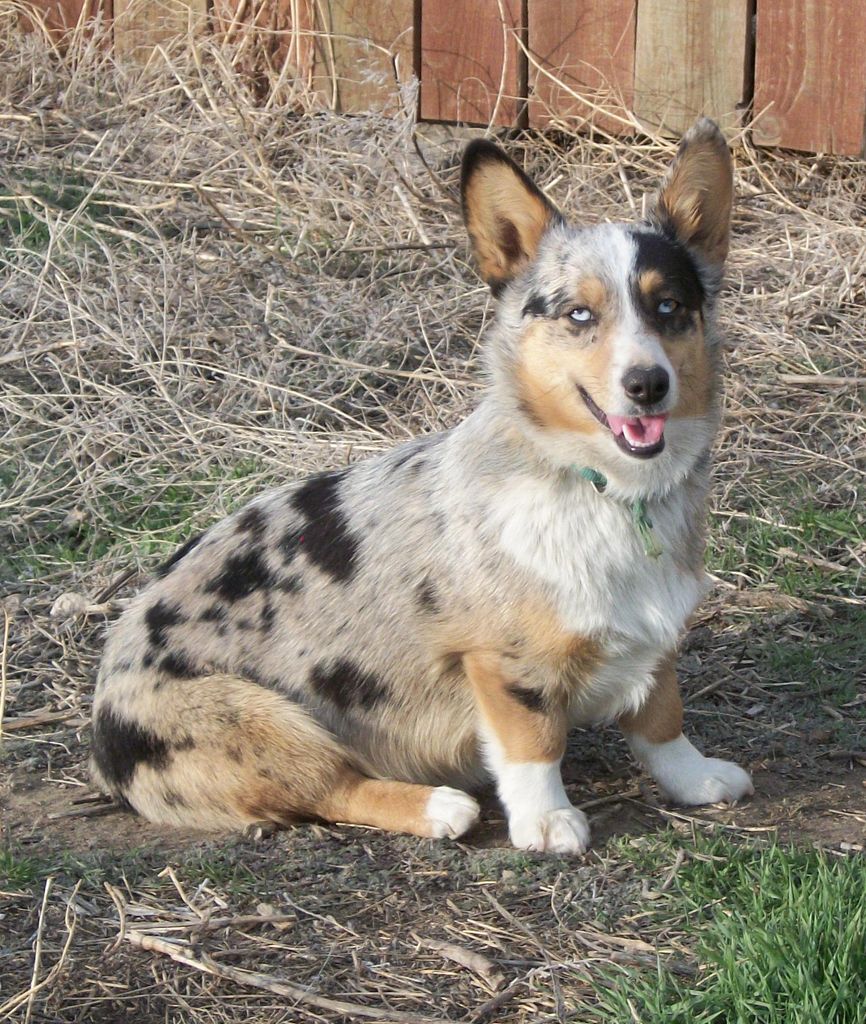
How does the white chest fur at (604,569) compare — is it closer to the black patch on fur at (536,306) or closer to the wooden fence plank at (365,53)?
the black patch on fur at (536,306)

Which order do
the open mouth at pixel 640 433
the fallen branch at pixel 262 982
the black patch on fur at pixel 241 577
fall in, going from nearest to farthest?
the fallen branch at pixel 262 982 → the open mouth at pixel 640 433 → the black patch on fur at pixel 241 577

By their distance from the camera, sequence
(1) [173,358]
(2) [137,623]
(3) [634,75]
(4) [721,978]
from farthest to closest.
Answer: (3) [634,75], (1) [173,358], (2) [137,623], (4) [721,978]

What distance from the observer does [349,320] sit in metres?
6.51

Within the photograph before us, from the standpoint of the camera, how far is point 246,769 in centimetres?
375

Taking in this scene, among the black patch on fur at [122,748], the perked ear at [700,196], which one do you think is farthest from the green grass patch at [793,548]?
the black patch on fur at [122,748]

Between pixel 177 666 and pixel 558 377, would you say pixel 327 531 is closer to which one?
pixel 177 666

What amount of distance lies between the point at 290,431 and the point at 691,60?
2724 millimetres

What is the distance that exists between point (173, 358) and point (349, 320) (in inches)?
32.1

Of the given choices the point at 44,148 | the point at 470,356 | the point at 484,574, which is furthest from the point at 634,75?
the point at 484,574

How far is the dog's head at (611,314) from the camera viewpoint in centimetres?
347

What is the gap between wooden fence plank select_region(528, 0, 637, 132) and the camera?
688 cm

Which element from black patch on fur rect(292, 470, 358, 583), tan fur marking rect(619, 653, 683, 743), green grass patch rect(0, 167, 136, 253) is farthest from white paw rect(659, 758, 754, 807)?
green grass patch rect(0, 167, 136, 253)

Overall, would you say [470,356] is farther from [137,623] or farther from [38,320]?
[137,623]

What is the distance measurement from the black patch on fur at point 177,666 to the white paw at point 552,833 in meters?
0.98
